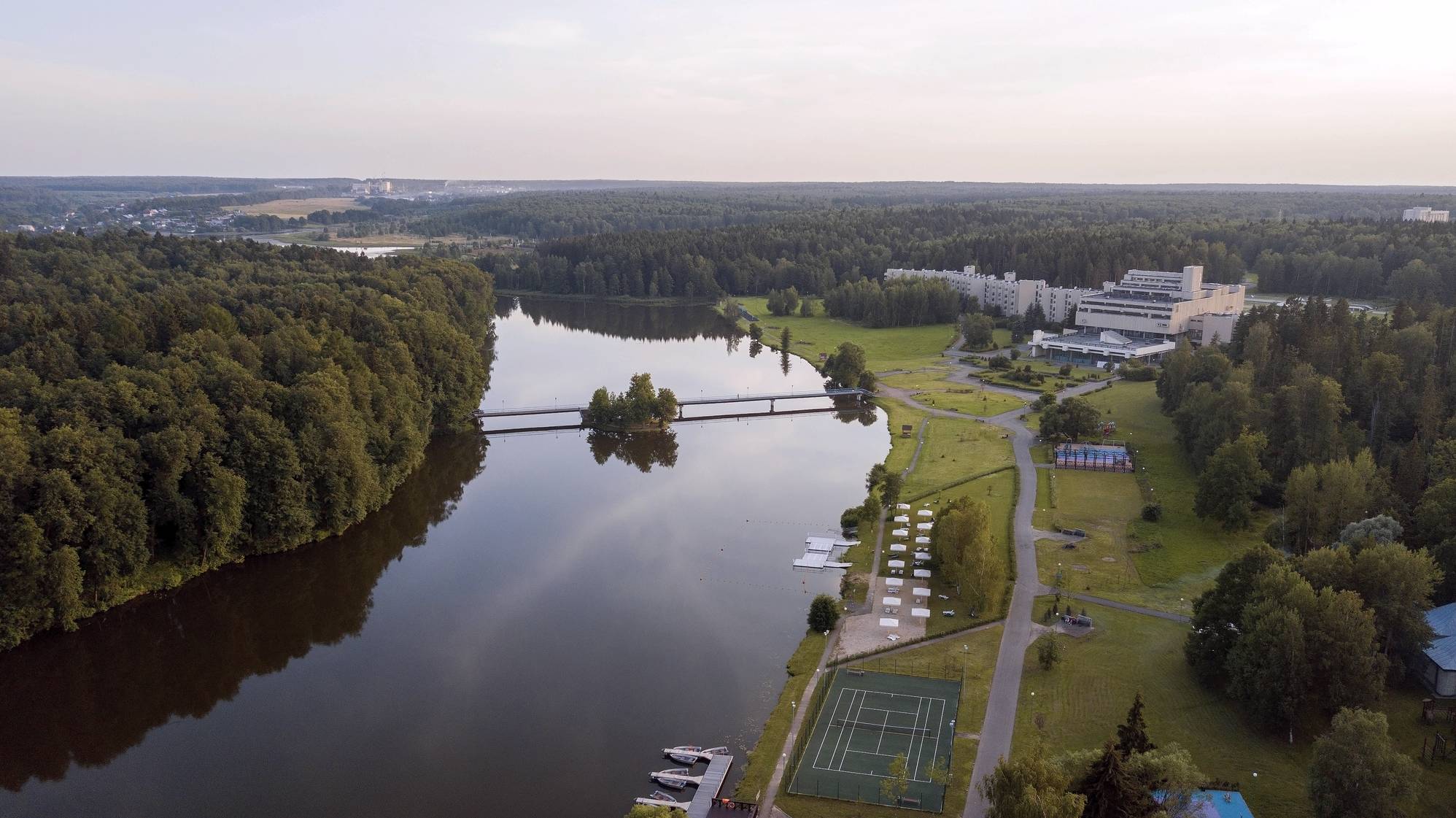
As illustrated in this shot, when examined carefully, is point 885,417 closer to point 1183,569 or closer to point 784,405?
point 784,405

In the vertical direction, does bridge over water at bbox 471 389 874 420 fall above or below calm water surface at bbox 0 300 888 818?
above

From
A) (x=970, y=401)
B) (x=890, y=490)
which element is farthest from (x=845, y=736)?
(x=970, y=401)

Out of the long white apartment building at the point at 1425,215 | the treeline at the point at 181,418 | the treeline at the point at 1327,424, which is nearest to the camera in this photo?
the treeline at the point at 181,418

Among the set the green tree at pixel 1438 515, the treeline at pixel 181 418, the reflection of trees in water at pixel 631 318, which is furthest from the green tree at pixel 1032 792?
the reflection of trees in water at pixel 631 318

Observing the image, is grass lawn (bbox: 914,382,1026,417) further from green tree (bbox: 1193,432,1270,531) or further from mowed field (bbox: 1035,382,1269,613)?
green tree (bbox: 1193,432,1270,531)

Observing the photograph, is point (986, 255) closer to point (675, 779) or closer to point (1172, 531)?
point (1172, 531)

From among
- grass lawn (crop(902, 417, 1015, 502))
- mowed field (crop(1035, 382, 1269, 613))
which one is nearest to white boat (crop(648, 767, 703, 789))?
mowed field (crop(1035, 382, 1269, 613))

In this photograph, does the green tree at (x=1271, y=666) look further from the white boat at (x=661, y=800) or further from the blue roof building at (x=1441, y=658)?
the white boat at (x=661, y=800)
